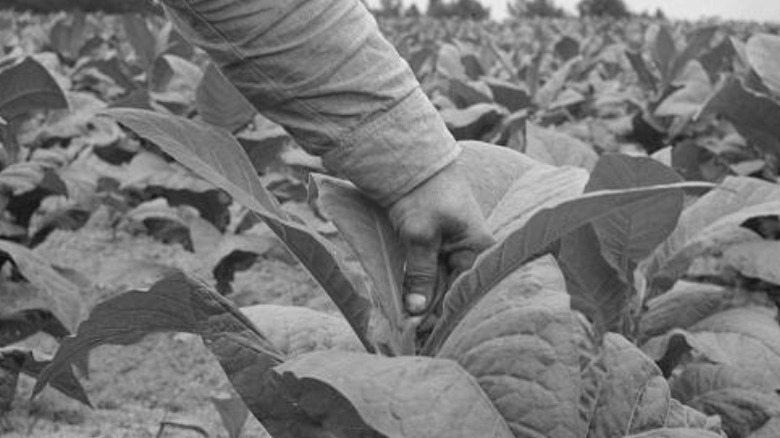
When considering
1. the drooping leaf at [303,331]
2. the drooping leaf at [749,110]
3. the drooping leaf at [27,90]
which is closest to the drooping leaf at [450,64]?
the drooping leaf at [749,110]

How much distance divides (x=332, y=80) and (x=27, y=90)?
1647mm

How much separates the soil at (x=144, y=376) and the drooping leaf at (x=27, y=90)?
610 millimetres

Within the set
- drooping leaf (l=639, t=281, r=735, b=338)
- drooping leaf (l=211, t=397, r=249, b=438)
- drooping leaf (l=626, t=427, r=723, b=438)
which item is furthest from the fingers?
drooping leaf (l=639, t=281, r=735, b=338)

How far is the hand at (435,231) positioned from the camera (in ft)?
5.28

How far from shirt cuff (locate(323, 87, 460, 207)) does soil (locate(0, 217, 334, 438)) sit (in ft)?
2.53

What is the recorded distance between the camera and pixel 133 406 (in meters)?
3.14

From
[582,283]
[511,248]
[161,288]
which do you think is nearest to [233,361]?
[161,288]

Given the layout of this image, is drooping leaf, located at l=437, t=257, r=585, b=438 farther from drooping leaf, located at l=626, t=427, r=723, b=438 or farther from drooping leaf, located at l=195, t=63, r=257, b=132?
drooping leaf, located at l=195, t=63, r=257, b=132

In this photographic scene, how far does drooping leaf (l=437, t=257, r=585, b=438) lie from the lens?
4.60 ft

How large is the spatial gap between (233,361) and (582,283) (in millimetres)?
829

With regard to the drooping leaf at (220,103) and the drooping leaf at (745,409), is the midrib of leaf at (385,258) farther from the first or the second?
the drooping leaf at (220,103)

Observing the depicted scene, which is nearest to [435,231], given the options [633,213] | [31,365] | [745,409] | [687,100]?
[633,213]

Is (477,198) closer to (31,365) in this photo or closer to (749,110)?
(31,365)

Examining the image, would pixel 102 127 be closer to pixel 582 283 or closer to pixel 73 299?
pixel 73 299
